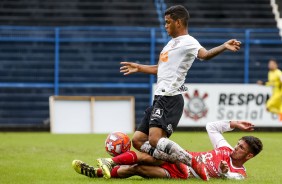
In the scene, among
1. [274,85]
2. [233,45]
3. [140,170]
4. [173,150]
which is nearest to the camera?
[233,45]

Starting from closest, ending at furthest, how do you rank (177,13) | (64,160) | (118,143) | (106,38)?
1. (177,13)
2. (118,143)
3. (64,160)
4. (106,38)

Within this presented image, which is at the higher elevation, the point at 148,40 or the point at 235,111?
the point at 148,40

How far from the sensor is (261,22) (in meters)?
28.5

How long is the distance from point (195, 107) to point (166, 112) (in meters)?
14.5

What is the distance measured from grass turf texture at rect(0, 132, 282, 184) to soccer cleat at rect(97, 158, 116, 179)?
90 millimetres

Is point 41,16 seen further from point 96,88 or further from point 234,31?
point 234,31

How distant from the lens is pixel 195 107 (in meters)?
24.2

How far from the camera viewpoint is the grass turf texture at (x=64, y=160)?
988 cm

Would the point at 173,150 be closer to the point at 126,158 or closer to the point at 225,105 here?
the point at 126,158

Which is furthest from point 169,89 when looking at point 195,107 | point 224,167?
point 195,107

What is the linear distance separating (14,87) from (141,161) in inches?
629

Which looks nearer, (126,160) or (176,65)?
(126,160)

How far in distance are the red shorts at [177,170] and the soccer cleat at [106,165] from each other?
0.61 metres

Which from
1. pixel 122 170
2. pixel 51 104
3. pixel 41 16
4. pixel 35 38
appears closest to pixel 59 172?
pixel 122 170
